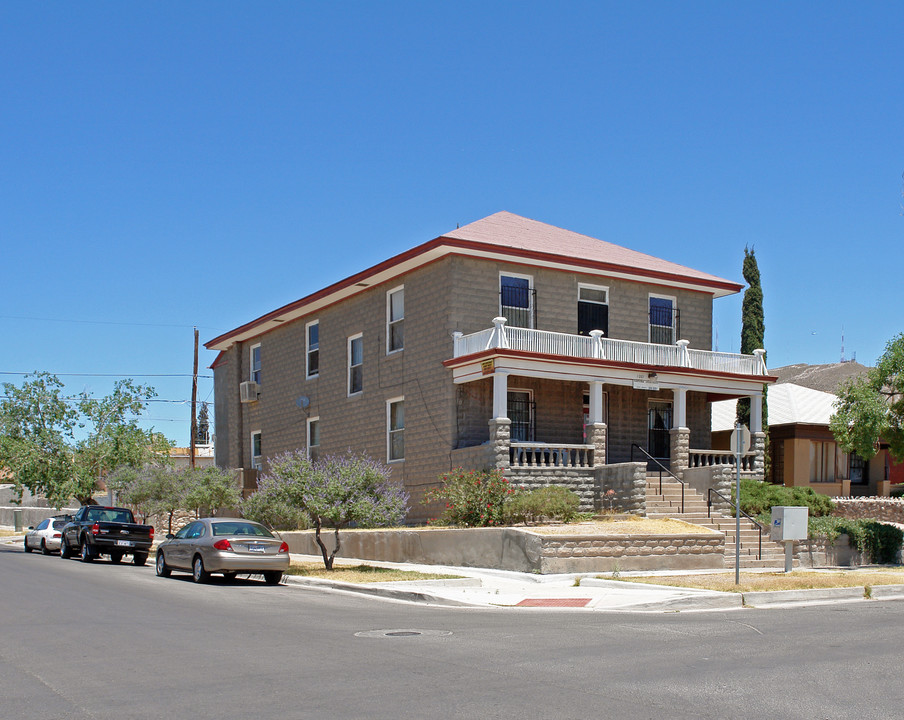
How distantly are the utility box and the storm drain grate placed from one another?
6.18m

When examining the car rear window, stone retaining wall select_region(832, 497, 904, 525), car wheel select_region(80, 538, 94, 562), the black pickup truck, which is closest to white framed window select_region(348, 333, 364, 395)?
the black pickup truck

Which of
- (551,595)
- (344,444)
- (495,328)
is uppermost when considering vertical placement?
(495,328)

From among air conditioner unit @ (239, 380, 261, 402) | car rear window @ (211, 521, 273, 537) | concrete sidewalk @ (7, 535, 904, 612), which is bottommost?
concrete sidewalk @ (7, 535, 904, 612)

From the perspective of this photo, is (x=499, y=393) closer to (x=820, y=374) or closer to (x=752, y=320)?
(x=752, y=320)

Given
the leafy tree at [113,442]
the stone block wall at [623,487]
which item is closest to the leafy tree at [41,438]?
the leafy tree at [113,442]

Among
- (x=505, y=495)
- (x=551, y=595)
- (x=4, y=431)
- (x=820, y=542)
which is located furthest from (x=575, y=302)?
(x=4, y=431)

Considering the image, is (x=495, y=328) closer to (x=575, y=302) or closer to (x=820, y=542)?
(x=575, y=302)

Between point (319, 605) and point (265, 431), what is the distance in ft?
75.0

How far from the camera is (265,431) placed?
3841 cm

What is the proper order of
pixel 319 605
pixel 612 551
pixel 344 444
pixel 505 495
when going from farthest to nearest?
1. pixel 344 444
2. pixel 505 495
3. pixel 612 551
4. pixel 319 605

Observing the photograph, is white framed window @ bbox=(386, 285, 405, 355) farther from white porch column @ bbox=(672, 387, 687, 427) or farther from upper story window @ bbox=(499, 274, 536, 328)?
white porch column @ bbox=(672, 387, 687, 427)

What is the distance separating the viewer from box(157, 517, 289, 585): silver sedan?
1966 cm

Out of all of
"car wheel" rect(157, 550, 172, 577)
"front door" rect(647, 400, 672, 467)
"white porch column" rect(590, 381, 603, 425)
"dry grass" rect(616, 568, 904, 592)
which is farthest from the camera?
"front door" rect(647, 400, 672, 467)

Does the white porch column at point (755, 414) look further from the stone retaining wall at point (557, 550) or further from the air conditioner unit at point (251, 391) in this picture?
the air conditioner unit at point (251, 391)
